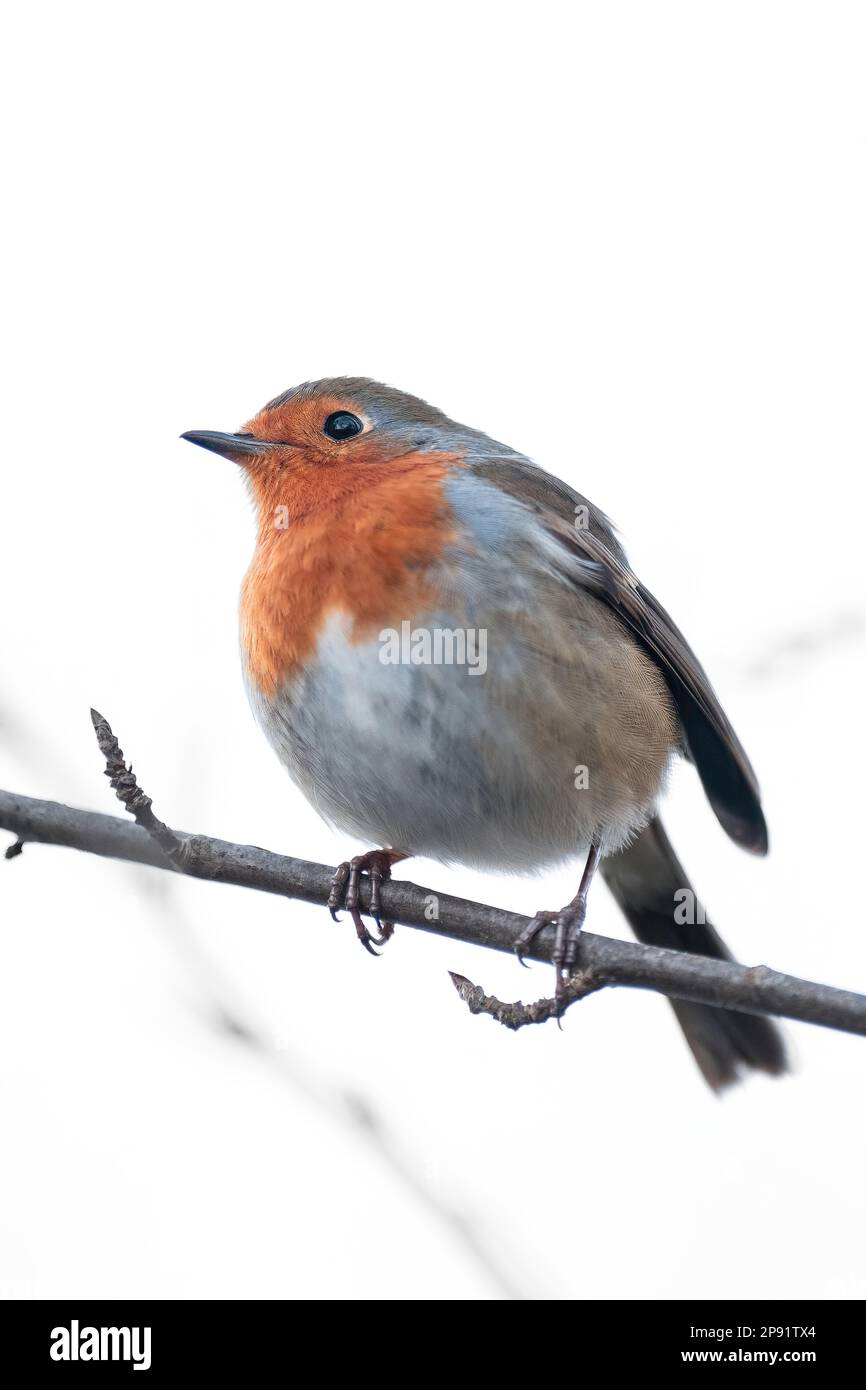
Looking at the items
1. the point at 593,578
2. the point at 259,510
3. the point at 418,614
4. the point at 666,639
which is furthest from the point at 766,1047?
the point at 259,510

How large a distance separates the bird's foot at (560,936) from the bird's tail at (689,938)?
5.10ft

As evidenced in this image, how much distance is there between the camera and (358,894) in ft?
15.6

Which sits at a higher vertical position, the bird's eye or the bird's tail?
the bird's eye

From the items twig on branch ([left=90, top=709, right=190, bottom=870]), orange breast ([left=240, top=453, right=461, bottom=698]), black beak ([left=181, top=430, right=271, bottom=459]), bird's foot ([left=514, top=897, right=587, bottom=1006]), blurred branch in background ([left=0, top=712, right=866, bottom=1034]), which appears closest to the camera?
blurred branch in background ([left=0, top=712, right=866, bottom=1034])

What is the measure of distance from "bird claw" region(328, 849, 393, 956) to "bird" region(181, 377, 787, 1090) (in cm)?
1

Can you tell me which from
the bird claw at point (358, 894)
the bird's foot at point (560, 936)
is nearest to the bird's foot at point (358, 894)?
the bird claw at point (358, 894)

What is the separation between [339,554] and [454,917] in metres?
1.42

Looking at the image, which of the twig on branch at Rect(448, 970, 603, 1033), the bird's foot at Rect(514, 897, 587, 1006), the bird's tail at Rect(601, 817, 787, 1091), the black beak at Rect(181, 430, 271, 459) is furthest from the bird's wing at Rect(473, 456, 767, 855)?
the twig on branch at Rect(448, 970, 603, 1033)

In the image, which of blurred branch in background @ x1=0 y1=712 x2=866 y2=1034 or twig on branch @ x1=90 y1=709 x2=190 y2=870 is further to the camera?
twig on branch @ x1=90 y1=709 x2=190 y2=870

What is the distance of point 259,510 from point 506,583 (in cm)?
125

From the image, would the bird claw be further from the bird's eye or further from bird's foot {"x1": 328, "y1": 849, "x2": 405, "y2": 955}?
the bird's eye

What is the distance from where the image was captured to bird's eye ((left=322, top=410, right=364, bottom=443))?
5.68m

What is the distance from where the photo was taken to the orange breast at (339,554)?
4.83m

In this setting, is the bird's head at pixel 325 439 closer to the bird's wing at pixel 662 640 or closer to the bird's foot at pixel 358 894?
the bird's wing at pixel 662 640
